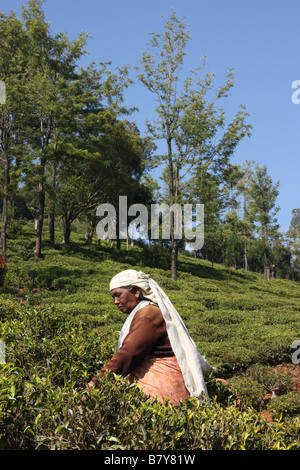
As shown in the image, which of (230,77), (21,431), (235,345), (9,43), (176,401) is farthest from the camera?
(230,77)

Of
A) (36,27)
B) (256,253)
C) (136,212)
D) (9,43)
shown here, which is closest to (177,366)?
(9,43)

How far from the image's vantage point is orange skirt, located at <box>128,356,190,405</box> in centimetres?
301

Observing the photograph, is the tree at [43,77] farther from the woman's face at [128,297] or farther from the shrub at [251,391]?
the woman's face at [128,297]

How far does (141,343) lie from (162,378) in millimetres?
305

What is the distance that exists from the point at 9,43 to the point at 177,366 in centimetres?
2127

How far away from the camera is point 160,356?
3102 mm

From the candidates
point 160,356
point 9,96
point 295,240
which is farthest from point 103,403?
point 295,240

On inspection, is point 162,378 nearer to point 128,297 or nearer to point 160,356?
point 160,356

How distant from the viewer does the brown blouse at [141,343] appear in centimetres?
291

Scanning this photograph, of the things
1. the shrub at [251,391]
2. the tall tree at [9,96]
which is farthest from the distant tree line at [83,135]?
the shrub at [251,391]

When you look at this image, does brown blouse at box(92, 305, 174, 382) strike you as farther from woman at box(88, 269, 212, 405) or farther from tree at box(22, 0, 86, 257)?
tree at box(22, 0, 86, 257)

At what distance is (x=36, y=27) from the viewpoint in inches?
856

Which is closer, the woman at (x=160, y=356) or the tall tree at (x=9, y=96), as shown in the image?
the woman at (x=160, y=356)
